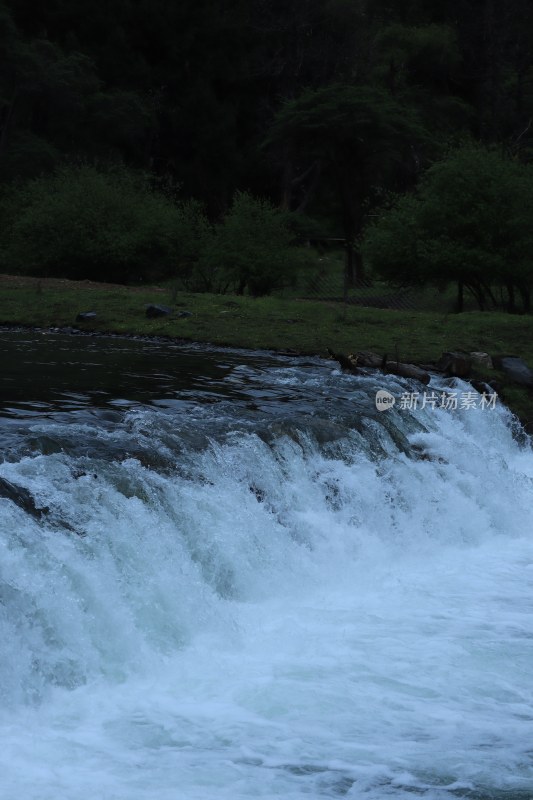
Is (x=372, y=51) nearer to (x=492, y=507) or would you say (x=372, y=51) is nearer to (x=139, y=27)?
(x=139, y=27)

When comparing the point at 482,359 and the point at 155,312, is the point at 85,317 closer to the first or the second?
the point at 155,312

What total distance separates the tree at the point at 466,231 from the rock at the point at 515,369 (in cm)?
740

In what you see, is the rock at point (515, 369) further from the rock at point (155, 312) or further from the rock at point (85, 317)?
the rock at point (85, 317)

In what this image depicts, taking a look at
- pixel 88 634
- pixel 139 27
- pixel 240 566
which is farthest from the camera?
pixel 139 27

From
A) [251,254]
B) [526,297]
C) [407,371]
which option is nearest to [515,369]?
[407,371]

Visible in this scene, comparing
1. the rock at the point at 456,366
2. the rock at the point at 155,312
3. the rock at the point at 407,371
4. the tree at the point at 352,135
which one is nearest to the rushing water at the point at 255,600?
the rock at the point at 407,371

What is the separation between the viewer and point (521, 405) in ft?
60.0

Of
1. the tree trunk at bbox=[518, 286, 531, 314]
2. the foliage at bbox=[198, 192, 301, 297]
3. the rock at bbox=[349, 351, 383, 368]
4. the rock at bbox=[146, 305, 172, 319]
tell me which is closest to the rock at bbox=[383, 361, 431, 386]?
the rock at bbox=[349, 351, 383, 368]

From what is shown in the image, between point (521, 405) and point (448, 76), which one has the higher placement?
point (448, 76)

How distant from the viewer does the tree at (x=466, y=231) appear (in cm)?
2700

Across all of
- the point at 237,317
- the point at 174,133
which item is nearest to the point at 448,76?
the point at 174,133

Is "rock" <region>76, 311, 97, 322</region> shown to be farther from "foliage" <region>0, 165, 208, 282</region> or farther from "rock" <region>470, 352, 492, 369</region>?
"rock" <region>470, 352, 492, 369</region>

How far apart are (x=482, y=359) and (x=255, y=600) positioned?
418 inches

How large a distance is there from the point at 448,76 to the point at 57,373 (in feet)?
136
